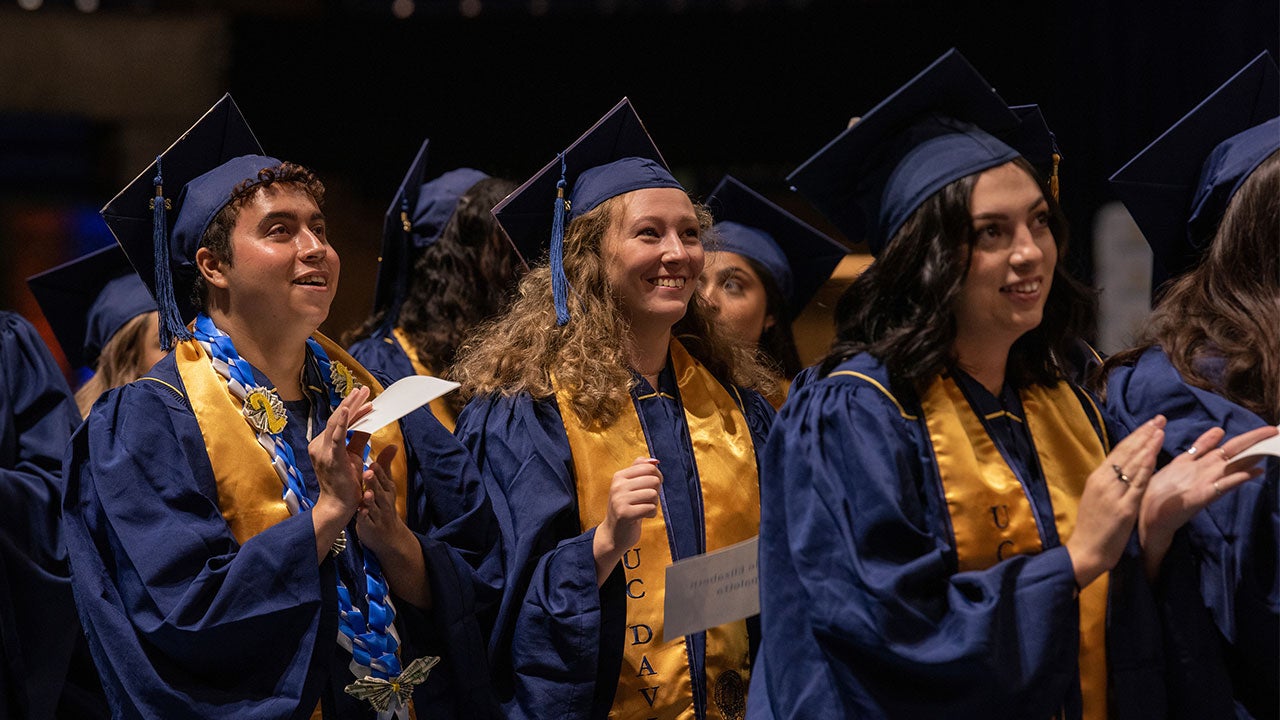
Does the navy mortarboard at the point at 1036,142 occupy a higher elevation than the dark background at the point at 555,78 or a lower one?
lower

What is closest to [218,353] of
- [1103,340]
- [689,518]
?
[689,518]

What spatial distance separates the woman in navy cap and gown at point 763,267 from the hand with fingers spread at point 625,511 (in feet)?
4.52

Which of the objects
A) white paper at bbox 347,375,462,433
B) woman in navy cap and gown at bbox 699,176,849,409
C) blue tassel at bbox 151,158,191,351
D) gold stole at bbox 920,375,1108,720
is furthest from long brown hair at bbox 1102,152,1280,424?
blue tassel at bbox 151,158,191,351

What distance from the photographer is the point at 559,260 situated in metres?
3.05

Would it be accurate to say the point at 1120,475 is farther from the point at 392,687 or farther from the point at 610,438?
the point at 392,687

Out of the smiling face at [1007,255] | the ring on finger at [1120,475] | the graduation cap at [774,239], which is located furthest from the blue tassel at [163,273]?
the ring on finger at [1120,475]

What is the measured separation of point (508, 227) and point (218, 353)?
77cm

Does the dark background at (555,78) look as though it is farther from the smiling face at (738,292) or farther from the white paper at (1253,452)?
the white paper at (1253,452)

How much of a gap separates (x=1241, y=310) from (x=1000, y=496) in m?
0.74

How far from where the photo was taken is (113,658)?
245 centimetres

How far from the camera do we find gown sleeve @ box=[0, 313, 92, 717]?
10.5ft

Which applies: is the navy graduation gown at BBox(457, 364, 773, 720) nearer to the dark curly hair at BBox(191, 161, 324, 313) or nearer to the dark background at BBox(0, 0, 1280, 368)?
the dark curly hair at BBox(191, 161, 324, 313)

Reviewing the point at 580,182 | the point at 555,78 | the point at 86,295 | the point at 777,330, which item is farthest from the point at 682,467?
the point at 555,78

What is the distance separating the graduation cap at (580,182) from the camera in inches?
121
